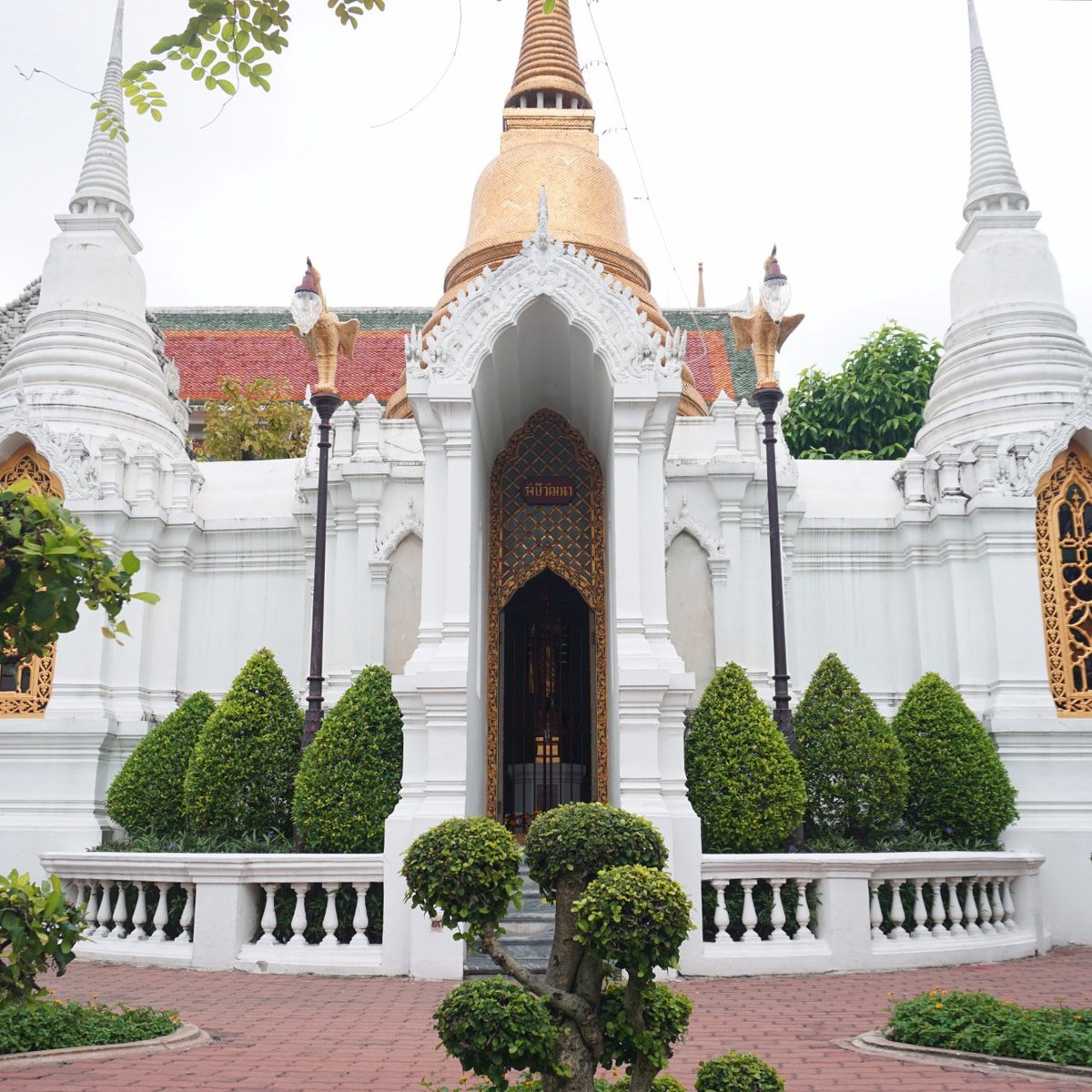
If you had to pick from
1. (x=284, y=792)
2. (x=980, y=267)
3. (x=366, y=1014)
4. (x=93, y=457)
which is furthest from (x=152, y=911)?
(x=980, y=267)

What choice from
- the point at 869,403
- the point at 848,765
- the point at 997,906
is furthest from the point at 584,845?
the point at 869,403

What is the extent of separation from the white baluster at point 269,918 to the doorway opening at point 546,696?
3604mm

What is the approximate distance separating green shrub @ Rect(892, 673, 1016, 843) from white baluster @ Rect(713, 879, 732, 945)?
285 centimetres

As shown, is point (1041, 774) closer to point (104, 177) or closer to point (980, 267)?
point (980, 267)

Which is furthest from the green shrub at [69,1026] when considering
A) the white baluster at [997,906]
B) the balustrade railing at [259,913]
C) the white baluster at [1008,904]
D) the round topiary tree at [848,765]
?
the white baluster at [1008,904]

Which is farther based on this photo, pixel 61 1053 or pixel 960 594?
pixel 960 594

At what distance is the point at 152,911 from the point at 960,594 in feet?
28.2

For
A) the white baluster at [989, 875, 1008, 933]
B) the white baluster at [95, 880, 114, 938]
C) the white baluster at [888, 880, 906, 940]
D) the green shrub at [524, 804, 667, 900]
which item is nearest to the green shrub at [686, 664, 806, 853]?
the white baluster at [888, 880, 906, 940]

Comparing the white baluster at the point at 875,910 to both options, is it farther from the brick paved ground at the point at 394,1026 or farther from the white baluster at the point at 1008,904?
the white baluster at the point at 1008,904

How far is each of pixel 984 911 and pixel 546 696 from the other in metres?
4.89

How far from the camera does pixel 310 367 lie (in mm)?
29250

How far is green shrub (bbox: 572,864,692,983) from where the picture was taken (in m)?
3.70

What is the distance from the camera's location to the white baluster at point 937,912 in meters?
9.23

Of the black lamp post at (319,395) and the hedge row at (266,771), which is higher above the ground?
the black lamp post at (319,395)
